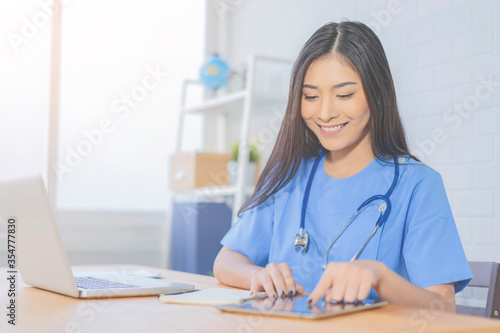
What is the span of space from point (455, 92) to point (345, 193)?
45.4 inches

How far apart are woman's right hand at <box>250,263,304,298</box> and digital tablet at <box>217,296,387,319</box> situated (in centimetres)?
7

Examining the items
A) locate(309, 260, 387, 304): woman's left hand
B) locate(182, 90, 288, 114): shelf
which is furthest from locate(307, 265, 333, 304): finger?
locate(182, 90, 288, 114): shelf

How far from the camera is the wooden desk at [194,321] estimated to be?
727 mm

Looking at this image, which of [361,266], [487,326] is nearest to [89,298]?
[361,266]

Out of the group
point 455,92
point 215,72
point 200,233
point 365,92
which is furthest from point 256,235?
point 215,72

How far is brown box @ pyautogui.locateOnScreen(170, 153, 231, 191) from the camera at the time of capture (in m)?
3.15

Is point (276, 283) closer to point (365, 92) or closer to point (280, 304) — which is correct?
point (280, 304)

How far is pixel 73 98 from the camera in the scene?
3.29 meters

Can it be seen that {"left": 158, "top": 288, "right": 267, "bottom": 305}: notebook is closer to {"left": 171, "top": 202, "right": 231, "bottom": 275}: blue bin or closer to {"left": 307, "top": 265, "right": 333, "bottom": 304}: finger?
{"left": 307, "top": 265, "right": 333, "bottom": 304}: finger

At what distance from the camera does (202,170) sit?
3166 mm

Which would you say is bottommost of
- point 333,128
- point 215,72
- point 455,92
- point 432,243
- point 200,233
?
point 200,233

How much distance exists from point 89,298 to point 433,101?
69.4 inches

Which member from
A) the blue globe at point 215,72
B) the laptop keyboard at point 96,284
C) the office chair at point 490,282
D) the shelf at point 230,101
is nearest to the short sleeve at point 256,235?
the laptop keyboard at point 96,284

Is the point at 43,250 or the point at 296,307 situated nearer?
the point at 296,307
